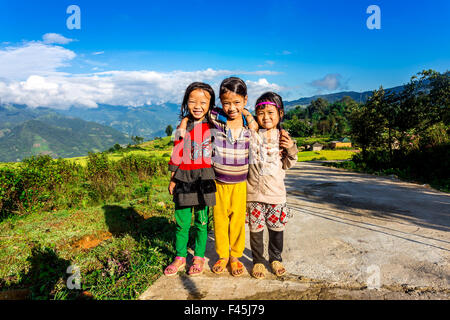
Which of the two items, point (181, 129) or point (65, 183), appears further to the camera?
point (65, 183)

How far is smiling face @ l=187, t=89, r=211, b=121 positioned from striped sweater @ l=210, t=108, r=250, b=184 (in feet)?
0.35

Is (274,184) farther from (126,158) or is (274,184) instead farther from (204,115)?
(126,158)

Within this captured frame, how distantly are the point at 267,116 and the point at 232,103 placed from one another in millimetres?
412

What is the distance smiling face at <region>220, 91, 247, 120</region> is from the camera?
2.41 meters

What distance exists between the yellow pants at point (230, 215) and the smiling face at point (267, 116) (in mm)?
674

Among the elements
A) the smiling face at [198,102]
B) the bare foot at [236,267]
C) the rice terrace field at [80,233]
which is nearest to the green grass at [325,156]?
the rice terrace field at [80,233]

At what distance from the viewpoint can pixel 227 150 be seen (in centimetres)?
250

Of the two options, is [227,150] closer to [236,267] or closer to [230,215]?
[230,215]

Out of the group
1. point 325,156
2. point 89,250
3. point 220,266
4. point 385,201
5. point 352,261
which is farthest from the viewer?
point 325,156

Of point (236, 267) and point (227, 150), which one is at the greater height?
point (227, 150)

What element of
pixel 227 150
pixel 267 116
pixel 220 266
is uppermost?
pixel 267 116

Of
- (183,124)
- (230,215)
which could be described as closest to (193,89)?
(183,124)
